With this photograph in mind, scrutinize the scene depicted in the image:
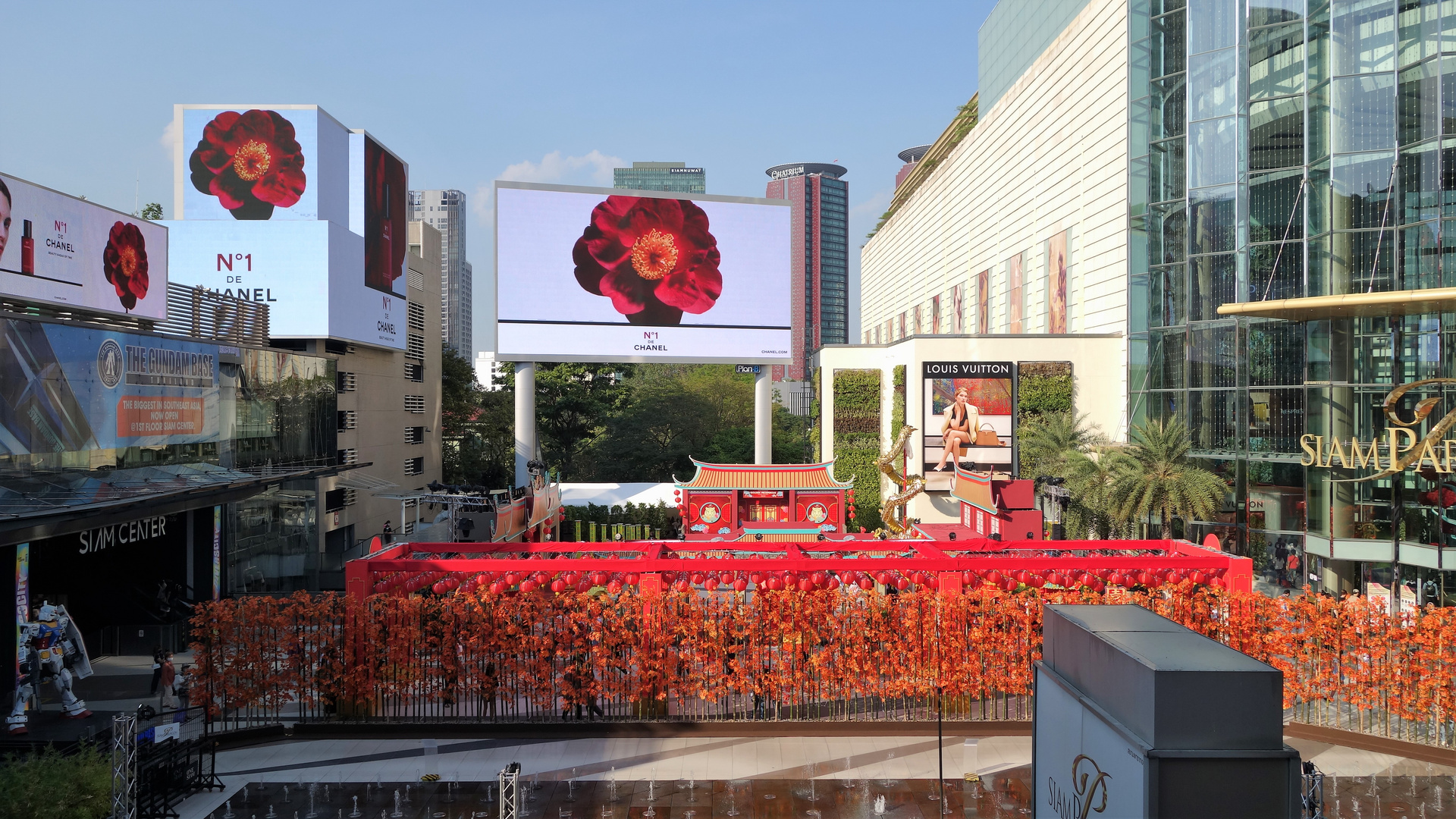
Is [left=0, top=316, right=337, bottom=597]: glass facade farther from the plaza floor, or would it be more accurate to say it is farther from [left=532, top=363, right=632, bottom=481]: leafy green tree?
[left=532, top=363, right=632, bottom=481]: leafy green tree

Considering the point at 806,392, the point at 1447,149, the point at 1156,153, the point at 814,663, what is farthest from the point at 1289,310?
the point at 806,392

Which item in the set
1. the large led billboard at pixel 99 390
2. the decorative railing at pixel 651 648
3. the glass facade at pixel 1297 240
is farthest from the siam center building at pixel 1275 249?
the large led billboard at pixel 99 390

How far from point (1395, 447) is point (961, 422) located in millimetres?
18308

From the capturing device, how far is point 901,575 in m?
17.6

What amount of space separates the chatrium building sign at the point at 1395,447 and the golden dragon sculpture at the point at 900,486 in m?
13.6

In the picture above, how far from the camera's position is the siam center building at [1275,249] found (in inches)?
944

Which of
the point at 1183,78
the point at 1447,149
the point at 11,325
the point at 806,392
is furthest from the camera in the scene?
the point at 806,392

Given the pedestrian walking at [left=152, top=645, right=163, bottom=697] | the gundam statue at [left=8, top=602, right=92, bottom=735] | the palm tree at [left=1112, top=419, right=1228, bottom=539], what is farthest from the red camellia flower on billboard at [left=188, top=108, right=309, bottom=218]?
the palm tree at [left=1112, top=419, right=1228, bottom=539]

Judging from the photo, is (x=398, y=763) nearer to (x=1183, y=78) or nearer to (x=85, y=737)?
(x=85, y=737)

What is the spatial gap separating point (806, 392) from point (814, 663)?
559 ft

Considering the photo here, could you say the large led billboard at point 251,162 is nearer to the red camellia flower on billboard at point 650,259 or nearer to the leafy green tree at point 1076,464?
the red camellia flower on billboard at point 650,259

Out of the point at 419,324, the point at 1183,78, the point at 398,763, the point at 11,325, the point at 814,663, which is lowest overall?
the point at 398,763

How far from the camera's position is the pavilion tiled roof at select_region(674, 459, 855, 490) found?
3488cm

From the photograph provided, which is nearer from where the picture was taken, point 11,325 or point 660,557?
point 11,325
